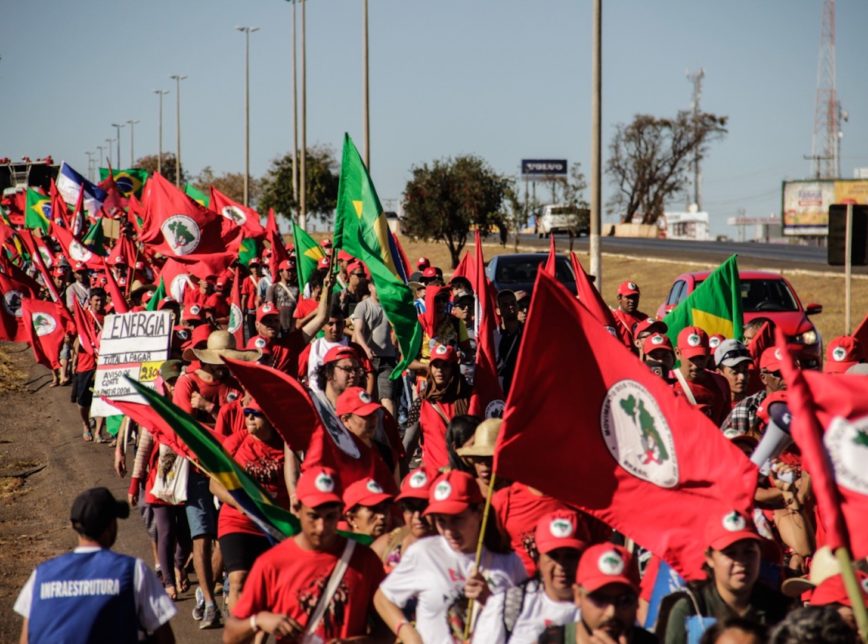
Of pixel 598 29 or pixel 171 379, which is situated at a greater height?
pixel 598 29

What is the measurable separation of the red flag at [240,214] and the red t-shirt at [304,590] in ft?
57.4

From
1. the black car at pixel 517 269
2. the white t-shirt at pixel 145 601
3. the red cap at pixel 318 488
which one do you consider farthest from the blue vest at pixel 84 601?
the black car at pixel 517 269

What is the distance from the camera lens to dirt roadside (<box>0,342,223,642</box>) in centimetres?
1054

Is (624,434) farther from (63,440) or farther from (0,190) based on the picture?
(0,190)

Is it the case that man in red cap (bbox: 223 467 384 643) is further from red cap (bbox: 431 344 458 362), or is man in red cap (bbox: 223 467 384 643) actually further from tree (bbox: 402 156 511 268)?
tree (bbox: 402 156 511 268)

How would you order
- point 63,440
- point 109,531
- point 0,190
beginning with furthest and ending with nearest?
1. point 0,190
2. point 63,440
3. point 109,531

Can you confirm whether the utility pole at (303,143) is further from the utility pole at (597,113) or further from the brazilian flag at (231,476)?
the brazilian flag at (231,476)

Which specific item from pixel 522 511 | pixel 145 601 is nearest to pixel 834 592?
pixel 522 511

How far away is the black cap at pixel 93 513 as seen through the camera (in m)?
5.65

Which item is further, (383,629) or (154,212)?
(154,212)

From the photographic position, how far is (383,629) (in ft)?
19.7

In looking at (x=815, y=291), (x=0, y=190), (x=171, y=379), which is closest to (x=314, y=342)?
(x=171, y=379)

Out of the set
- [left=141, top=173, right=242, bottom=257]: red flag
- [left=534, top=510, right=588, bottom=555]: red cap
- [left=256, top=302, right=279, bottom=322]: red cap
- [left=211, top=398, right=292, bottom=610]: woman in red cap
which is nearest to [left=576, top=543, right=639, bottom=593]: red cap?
[left=534, top=510, right=588, bottom=555]: red cap

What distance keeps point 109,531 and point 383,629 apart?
3.99 feet
